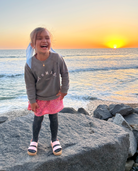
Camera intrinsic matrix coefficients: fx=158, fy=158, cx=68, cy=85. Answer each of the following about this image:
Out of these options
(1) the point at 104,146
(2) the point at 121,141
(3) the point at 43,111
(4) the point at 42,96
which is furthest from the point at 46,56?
(2) the point at 121,141

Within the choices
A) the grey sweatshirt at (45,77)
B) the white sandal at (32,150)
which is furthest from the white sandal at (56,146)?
the grey sweatshirt at (45,77)

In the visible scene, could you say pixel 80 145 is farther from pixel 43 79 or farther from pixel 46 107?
pixel 43 79

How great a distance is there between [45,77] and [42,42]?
45 centimetres

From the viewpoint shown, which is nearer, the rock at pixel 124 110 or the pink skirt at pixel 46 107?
the pink skirt at pixel 46 107

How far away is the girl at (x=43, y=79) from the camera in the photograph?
2.05 m

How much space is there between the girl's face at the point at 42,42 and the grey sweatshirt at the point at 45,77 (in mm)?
126

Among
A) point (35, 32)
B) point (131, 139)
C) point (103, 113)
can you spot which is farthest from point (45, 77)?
point (103, 113)

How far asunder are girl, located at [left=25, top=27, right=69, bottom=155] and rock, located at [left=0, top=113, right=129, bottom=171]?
0.14 m

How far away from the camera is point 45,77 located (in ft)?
6.95

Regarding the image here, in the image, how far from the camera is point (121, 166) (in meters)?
2.47

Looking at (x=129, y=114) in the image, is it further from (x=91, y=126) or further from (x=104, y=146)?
(x=104, y=146)

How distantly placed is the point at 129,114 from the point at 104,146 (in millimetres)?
2547

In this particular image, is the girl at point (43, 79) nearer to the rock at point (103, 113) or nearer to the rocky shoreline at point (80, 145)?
the rocky shoreline at point (80, 145)

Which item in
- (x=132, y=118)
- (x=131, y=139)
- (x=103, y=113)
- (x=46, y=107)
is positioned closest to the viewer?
(x=46, y=107)
